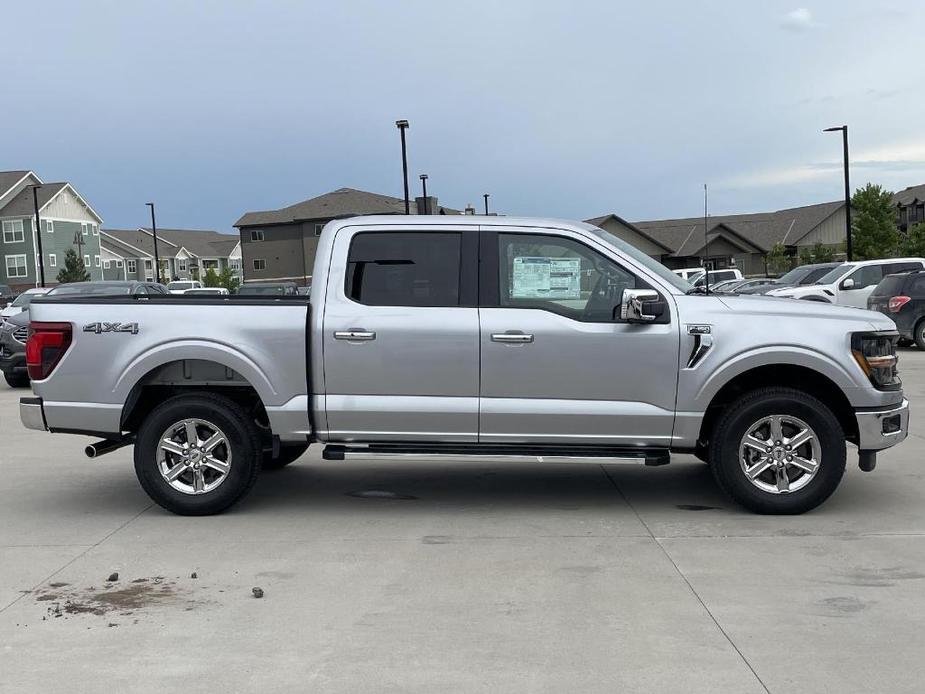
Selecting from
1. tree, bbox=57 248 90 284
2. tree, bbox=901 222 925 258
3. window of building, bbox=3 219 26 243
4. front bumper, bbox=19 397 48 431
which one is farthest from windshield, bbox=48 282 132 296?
window of building, bbox=3 219 26 243

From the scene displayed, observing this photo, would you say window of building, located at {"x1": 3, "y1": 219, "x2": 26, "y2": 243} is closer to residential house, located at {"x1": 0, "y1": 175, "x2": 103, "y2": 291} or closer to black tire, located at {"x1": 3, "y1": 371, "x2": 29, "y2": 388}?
residential house, located at {"x1": 0, "y1": 175, "x2": 103, "y2": 291}

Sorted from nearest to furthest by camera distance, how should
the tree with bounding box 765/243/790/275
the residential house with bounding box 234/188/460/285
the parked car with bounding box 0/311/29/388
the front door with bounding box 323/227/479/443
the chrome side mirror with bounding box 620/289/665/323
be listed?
the chrome side mirror with bounding box 620/289/665/323 → the front door with bounding box 323/227/479/443 → the parked car with bounding box 0/311/29/388 → the tree with bounding box 765/243/790/275 → the residential house with bounding box 234/188/460/285

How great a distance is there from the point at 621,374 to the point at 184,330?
9.86ft

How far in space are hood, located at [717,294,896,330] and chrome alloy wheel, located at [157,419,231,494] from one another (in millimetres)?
3642

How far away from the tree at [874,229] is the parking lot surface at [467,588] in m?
51.2

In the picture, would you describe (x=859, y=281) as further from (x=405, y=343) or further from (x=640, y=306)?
(x=405, y=343)

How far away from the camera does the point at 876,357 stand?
6719 millimetres

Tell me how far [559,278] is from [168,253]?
109 meters

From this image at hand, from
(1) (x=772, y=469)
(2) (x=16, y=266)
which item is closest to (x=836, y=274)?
(1) (x=772, y=469)

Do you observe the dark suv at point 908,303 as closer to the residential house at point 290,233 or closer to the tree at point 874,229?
the tree at point 874,229

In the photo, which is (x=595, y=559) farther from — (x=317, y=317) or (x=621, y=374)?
(x=317, y=317)

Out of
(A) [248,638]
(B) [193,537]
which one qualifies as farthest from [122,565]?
(A) [248,638]

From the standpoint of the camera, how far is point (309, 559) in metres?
5.91

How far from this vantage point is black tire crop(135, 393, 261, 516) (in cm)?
690
